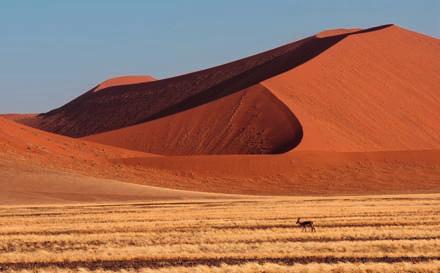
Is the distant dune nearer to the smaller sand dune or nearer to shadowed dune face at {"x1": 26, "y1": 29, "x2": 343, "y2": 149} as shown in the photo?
shadowed dune face at {"x1": 26, "y1": 29, "x2": 343, "y2": 149}

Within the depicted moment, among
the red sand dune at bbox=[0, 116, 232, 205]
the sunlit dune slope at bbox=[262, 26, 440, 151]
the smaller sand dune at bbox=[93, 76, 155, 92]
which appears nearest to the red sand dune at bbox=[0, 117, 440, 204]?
the red sand dune at bbox=[0, 116, 232, 205]

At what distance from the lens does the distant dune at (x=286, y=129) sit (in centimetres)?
6341

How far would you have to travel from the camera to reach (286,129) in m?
78.0

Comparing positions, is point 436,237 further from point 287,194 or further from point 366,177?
point 366,177

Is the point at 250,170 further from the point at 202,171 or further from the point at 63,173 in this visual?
the point at 63,173

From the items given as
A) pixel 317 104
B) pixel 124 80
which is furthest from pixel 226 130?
pixel 124 80

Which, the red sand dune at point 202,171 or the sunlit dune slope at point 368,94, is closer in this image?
the red sand dune at point 202,171

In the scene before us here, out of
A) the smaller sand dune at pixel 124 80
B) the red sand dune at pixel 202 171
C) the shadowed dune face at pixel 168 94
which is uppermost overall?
the smaller sand dune at pixel 124 80

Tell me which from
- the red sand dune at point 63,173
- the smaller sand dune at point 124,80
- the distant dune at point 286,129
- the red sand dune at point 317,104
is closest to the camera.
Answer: the red sand dune at point 63,173

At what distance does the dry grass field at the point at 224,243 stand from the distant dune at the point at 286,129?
28.7 metres

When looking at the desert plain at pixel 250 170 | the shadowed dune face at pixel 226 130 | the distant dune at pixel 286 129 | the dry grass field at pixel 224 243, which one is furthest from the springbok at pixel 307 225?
the shadowed dune face at pixel 226 130

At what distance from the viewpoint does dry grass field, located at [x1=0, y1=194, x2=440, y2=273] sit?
670 inches

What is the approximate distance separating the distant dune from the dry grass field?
94.0ft

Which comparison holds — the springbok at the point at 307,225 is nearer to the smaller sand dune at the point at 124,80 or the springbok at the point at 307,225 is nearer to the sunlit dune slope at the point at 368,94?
the sunlit dune slope at the point at 368,94
